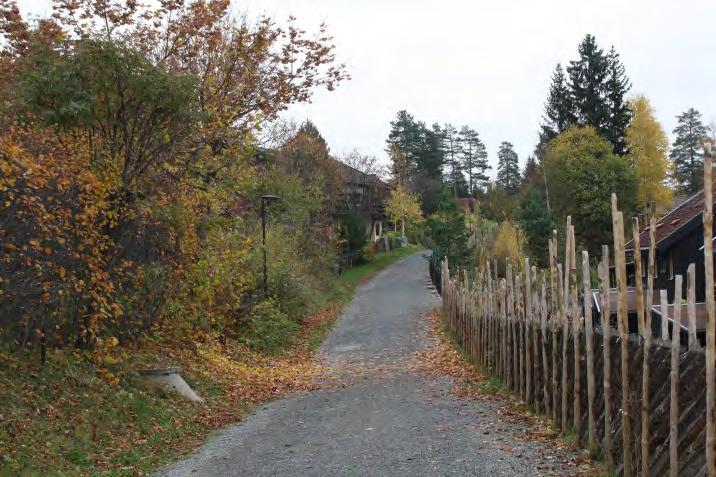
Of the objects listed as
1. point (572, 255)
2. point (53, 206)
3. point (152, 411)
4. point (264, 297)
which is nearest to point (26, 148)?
point (53, 206)

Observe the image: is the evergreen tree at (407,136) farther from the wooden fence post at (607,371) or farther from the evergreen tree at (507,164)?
the wooden fence post at (607,371)

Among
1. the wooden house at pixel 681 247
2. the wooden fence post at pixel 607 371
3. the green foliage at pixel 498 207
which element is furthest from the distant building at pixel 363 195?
the wooden fence post at pixel 607 371

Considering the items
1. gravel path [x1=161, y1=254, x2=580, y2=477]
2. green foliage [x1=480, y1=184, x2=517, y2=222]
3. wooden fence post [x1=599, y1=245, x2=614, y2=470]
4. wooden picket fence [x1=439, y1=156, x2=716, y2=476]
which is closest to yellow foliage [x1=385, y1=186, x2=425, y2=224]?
green foliage [x1=480, y1=184, x2=517, y2=222]

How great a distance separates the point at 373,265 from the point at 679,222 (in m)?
35.5

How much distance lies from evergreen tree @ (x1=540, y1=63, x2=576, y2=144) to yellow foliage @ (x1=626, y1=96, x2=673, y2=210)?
6473mm

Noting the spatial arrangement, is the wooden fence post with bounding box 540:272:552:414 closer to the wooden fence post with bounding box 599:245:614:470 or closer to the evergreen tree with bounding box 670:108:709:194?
the wooden fence post with bounding box 599:245:614:470

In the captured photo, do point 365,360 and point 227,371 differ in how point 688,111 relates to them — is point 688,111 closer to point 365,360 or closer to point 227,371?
point 365,360

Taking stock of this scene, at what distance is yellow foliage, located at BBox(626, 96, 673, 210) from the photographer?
53.4 metres

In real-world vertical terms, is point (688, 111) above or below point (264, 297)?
above

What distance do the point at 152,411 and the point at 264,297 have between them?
15.6 m

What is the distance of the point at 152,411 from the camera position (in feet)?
36.3

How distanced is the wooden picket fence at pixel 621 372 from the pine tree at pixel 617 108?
1917 inches

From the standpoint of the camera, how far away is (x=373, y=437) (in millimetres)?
10016

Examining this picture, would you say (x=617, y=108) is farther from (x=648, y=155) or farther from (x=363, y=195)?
(x=363, y=195)
